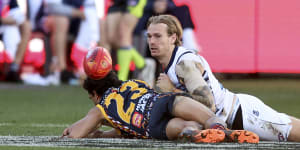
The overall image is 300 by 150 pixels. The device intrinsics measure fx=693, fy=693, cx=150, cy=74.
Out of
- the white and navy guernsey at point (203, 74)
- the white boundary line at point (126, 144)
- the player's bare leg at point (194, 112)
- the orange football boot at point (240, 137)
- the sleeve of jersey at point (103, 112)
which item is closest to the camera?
the white boundary line at point (126, 144)

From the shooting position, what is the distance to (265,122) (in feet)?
18.6

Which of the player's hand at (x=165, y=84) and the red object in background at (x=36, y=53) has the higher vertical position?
the player's hand at (x=165, y=84)

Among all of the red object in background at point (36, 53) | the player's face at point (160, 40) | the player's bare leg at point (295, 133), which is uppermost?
the player's face at point (160, 40)

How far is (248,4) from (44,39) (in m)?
4.69

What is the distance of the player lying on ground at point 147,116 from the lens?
500 cm

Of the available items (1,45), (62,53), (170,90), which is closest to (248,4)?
(62,53)

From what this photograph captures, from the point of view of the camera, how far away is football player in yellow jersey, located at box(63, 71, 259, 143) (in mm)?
4980

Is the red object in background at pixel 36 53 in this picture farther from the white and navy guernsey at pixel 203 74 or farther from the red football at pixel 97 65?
the white and navy guernsey at pixel 203 74

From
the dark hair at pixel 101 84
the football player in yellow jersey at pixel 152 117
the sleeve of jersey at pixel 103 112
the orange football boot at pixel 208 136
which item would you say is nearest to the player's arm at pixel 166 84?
the football player in yellow jersey at pixel 152 117

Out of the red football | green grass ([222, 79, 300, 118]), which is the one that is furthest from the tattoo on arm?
green grass ([222, 79, 300, 118])

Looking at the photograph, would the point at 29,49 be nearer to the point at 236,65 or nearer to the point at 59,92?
the point at 59,92

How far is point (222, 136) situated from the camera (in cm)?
489

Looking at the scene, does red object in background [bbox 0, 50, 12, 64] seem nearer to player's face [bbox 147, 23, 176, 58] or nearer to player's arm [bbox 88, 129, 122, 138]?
player's arm [bbox 88, 129, 122, 138]

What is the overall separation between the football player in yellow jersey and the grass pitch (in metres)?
0.79
